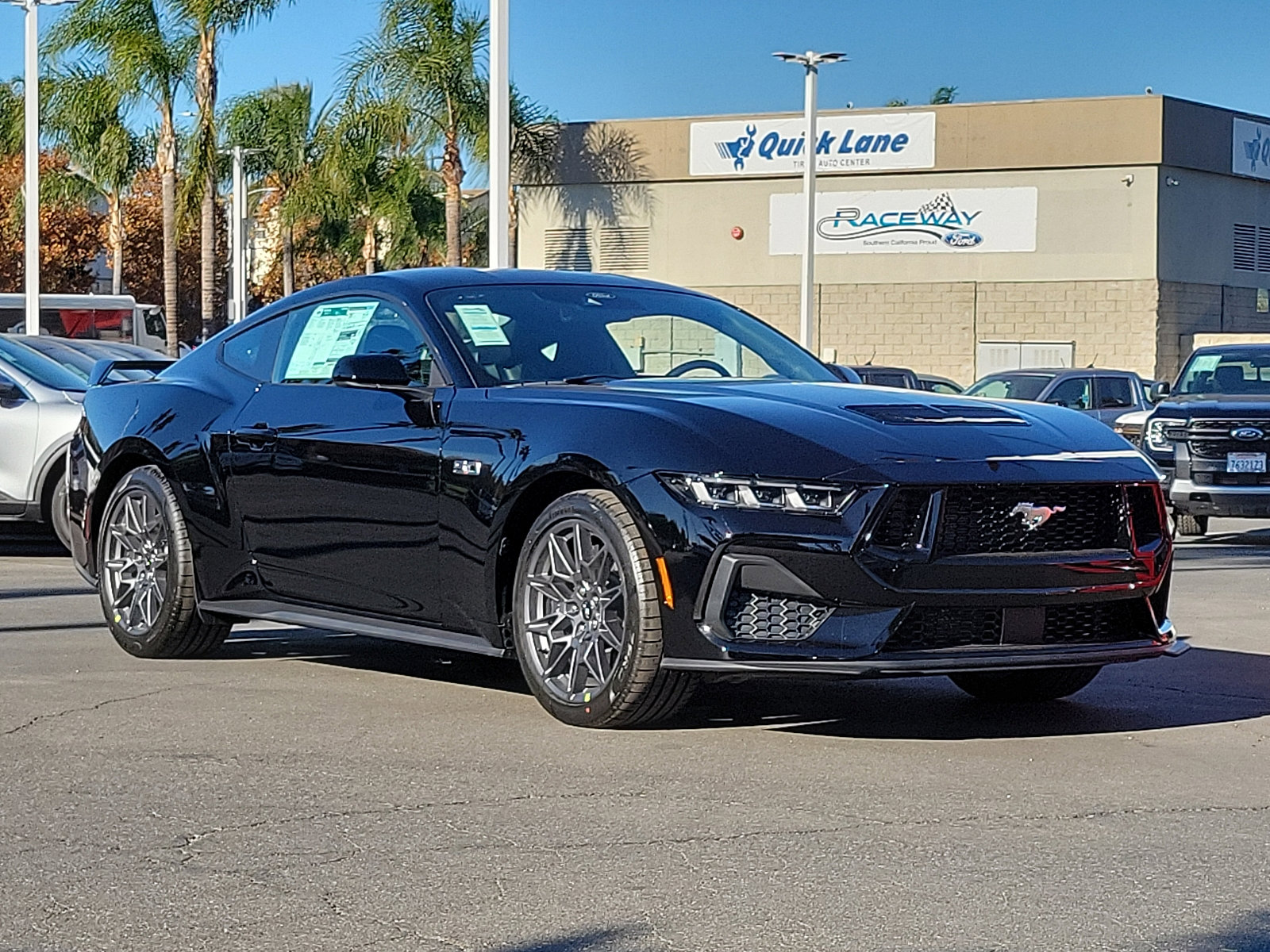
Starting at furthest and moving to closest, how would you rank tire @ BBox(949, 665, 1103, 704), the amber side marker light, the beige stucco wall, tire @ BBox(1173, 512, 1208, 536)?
the beige stucco wall < tire @ BBox(1173, 512, 1208, 536) < tire @ BBox(949, 665, 1103, 704) < the amber side marker light

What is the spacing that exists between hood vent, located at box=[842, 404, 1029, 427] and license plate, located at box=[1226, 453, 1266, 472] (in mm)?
9853

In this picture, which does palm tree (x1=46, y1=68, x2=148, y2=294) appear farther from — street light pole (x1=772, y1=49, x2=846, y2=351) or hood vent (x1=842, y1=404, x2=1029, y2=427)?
hood vent (x1=842, y1=404, x2=1029, y2=427)

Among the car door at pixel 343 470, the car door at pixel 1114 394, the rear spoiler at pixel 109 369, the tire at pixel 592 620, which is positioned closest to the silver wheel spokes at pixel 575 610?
the tire at pixel 592 620

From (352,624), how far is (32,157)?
83.9 ft

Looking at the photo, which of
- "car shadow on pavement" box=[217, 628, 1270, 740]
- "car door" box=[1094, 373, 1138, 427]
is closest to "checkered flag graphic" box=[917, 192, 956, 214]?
"car door" box=[1094, 373, 1138, 427]

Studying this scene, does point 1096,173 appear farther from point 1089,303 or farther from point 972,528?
point 972,528

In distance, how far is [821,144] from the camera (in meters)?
51.2

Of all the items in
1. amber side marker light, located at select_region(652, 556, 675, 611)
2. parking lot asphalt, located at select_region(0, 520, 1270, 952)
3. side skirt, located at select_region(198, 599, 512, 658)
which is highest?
amber side marker light, located at select_region(652, 556, 675, 611)

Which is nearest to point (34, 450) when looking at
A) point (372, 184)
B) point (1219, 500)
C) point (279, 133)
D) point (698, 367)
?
point (698, 367)

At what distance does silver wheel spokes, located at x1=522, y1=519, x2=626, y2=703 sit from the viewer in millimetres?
6344

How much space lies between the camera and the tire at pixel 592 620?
244 inches

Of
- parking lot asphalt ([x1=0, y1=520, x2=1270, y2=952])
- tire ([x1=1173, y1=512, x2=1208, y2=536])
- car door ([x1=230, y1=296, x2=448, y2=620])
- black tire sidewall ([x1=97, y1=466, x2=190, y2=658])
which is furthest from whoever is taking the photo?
tire ([x1=1173, y1=512, x2=1208, y2=536])

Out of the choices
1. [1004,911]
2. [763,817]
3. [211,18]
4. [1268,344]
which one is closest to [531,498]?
[763,817]

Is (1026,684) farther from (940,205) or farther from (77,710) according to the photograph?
(940,205)
